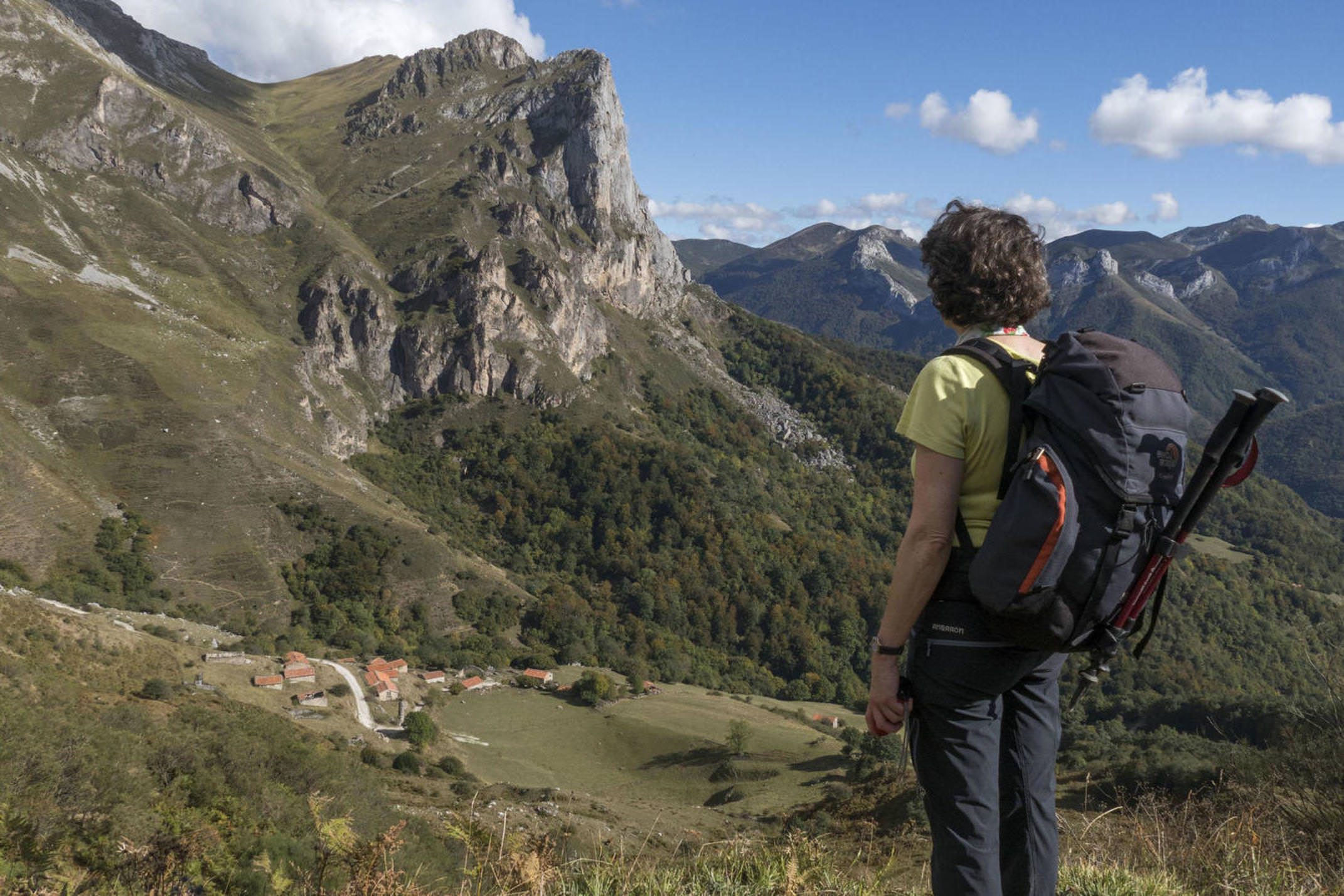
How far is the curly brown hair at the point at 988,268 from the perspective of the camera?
2.91m

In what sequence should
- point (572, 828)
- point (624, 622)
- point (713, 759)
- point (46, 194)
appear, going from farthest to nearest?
1. point (624, 622)
2. point (46, 194)
3. point (713, 759)
4. point (572, 828)

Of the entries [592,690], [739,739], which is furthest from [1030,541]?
[592,690]

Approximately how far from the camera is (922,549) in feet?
8.65

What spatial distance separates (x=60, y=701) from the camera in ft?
49.3

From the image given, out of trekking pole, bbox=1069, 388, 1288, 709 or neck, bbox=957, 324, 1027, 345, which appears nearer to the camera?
trekking pole, bbox=1069, 388, 1288, 709

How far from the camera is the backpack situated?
242cm

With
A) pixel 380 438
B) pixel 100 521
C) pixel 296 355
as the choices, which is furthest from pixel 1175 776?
pixel 380 438

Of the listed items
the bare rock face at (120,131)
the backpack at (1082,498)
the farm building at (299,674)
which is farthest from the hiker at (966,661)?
the bare rock face at (120,131)

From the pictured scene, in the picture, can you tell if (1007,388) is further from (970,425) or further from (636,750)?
(636,750)

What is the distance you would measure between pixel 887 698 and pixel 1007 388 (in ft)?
3.91

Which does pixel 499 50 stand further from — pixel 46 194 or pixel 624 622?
pixel 624 622

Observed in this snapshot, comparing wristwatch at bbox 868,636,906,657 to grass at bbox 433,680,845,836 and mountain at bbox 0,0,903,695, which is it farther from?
mountain at bbox 0,0,903,695

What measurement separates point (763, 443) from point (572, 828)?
11515 cm

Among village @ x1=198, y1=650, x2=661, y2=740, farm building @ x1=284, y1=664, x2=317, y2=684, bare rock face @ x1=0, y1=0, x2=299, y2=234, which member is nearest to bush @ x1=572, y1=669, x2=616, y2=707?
village @ x1=198, y1=650, x2=661, y2=740
